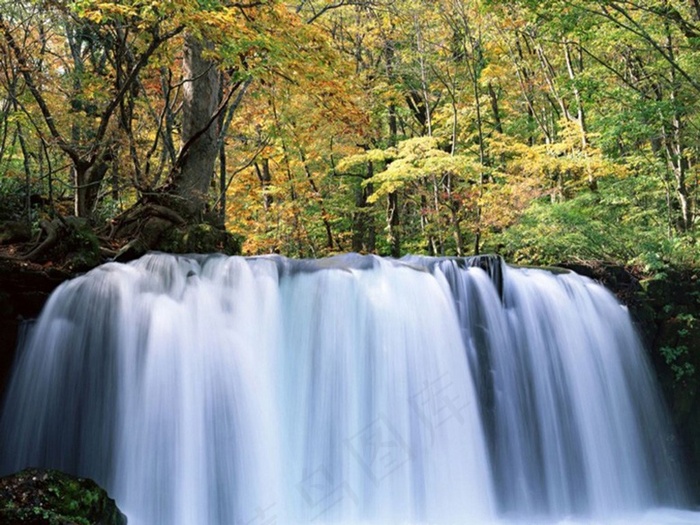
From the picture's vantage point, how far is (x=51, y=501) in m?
3.72

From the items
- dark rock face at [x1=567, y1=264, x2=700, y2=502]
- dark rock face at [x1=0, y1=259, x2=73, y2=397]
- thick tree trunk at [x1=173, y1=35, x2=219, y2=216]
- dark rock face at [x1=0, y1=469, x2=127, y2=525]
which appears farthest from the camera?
thick tree trunk at [x1=173, y1=35, x2=219, y2=216]

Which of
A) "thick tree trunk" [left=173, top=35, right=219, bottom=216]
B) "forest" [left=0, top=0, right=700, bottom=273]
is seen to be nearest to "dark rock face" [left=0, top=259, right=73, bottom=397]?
"forest" [left=0, top=0, right=700, bottom=273]

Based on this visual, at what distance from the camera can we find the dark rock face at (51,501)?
345cm

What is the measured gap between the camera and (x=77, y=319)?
5688 mm

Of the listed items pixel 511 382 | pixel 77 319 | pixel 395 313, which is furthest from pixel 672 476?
pixel 77 319

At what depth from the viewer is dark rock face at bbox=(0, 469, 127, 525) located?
11.3 feet

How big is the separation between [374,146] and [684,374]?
12.0 m

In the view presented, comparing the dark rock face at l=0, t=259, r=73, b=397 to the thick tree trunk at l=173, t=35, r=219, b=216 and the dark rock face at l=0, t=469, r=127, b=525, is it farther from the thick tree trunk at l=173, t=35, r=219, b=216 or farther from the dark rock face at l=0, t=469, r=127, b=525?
the thick tree trunk at l=173, t=35, r=219, b=216

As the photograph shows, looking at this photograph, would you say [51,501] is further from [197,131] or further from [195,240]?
[197,131]

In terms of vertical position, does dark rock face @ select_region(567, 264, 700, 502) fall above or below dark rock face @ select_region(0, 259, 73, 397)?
below

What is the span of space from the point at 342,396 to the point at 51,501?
321cm

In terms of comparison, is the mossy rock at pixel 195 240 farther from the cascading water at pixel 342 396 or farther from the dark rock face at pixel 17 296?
the dark rock face at pixel 17 296

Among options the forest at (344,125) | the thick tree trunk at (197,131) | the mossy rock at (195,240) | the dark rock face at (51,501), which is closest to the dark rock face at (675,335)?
the forest at (344,125)

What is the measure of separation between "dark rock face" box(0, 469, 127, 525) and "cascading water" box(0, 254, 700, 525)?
A: 46.0 inches
